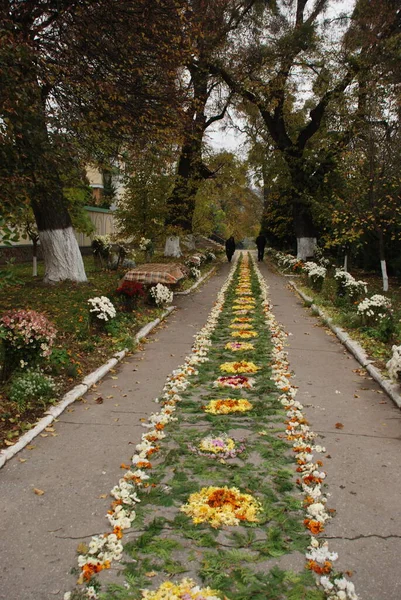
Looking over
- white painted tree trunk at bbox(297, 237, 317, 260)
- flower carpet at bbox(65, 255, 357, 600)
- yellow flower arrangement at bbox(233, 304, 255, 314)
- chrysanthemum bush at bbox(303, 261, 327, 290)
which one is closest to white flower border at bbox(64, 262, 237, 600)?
flower carpet at bbox(65, 255, 357, 600)

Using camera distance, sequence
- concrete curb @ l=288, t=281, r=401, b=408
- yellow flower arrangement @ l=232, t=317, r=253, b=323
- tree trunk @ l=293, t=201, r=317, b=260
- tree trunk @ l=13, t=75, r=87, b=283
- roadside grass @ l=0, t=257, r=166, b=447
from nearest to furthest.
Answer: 1. roadside grass @ l=0, t=257, r=166, b=447
2. concrete curb @ l=288, t=281, r=401, b=408
3. tree trunk @ l=13, t=75, r=87, b=283
4. yellow flower arrangement @ l=232, t=317, r=253, b=323
5. tree trunk @ l=293, t=201, r=317, b=260

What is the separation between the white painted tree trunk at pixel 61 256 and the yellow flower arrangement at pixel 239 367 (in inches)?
286

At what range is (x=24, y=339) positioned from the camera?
5.16 meters

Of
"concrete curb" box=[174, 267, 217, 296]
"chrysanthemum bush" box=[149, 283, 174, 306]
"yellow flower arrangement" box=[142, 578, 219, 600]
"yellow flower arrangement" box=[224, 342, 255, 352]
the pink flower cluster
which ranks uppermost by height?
the pink flower cluster

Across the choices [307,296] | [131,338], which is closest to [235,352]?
[131,338]

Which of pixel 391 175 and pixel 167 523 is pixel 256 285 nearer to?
pixel 391 175

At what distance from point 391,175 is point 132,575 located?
41.0 ft

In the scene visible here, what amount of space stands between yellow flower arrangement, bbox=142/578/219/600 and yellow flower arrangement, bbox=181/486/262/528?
22.2 inches

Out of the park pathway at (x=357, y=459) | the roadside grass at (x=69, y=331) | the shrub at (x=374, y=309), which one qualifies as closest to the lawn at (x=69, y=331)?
the roadside grass at (x=69, y=331)

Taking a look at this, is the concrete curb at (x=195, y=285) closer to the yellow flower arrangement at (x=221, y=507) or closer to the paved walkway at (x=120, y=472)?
the paved walkway at (x=120, y=472)

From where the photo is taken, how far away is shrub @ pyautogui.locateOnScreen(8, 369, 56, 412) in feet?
16.2

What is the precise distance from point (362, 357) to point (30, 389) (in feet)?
15.0

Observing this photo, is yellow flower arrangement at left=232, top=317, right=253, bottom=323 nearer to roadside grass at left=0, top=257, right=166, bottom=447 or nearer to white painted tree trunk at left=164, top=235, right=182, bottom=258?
roadside grass at left=0, top=257, right=166, bottom=447

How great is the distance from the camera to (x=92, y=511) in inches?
130
